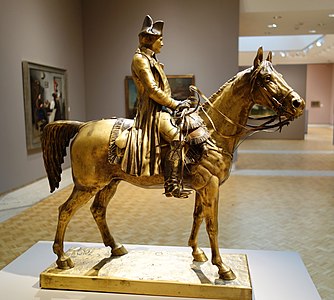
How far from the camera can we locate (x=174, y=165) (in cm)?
307

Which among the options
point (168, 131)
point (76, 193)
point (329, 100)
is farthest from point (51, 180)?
point (329, 100)

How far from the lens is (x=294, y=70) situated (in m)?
19.7

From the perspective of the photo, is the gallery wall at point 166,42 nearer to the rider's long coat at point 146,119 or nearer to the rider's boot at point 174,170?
the rider's long coat at point 146,119

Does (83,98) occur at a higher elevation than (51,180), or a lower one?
higher

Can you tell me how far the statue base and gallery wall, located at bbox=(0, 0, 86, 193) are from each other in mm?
4767

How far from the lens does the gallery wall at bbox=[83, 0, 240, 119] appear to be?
406 inches

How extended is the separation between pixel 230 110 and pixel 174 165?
61 centimetres

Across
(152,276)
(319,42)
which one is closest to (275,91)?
(152,276)

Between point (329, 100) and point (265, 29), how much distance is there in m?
16.5

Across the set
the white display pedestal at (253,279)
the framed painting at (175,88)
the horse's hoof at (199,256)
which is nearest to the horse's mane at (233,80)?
the horse's hoof at (199,256)

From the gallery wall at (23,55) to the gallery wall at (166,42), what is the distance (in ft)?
2.21

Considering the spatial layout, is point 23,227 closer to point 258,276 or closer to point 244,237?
point 244,237

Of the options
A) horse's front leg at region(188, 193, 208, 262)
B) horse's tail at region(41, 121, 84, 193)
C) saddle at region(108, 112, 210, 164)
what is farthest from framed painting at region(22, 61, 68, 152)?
horse's front leg at region(188, 193, 208, 262)

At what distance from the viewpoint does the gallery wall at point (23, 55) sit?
7.68 meters
